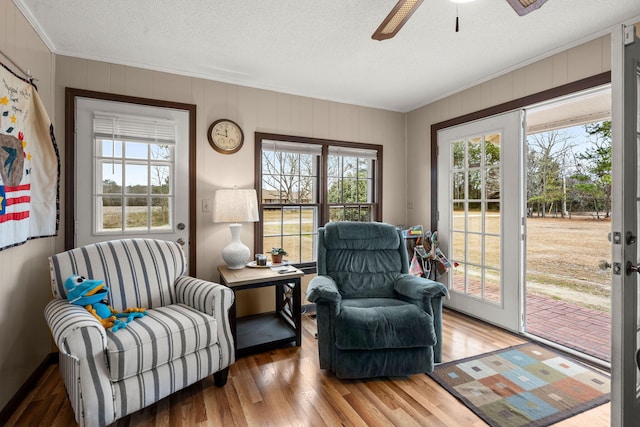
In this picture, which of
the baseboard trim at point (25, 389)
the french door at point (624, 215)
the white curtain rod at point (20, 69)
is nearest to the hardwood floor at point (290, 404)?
the baseboard trim at point (25, 389)

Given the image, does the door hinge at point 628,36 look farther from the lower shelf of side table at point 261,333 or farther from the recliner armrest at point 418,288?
the lower shelf of side table at point 261,333

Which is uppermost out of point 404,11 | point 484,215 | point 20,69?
point 404,11

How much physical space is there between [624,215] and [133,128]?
10.7ft

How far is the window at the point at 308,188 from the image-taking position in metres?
3.29

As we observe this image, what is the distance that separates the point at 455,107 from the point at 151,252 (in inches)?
126

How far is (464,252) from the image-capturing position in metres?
3.31

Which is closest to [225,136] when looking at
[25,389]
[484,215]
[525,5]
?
[25,389]

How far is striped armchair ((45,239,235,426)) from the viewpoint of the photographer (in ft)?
4.89

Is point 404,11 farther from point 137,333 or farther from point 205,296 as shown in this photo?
point 137,333

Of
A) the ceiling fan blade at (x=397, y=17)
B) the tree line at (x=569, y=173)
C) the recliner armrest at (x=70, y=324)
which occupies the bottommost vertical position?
the recliner armrest at (x=70, y=324)

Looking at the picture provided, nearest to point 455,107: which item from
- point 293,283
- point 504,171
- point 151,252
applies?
point 504,171

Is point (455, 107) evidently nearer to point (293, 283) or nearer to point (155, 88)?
point (293, 283)

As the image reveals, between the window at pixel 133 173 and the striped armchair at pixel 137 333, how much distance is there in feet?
1.79

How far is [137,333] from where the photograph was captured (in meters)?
1.65
